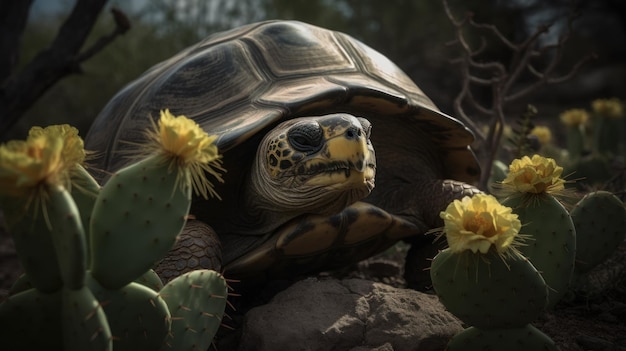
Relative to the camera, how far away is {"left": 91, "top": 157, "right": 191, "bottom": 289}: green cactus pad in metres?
1.46

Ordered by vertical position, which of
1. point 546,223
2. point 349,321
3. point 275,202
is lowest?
point 349,321

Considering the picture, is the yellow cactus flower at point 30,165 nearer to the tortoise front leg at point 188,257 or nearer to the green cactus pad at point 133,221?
the green cactus pad at point 133,221

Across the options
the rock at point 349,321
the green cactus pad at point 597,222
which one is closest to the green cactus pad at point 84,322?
the rock at point 349,321

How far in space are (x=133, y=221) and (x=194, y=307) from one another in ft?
1.35

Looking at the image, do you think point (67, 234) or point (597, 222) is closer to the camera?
point (67, 234)

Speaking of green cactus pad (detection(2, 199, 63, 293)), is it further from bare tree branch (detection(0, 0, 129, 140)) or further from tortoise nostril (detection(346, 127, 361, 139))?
bare tree branch (detection(0, 0, 129, 140))

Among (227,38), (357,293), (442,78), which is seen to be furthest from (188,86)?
(442,78)

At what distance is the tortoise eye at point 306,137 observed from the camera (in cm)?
226

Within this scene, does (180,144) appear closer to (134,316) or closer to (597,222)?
(134,316)

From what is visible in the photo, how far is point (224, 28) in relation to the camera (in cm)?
768

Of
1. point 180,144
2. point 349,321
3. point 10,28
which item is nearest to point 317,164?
point 349,321

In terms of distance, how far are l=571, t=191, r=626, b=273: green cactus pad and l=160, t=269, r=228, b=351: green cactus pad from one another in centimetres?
139

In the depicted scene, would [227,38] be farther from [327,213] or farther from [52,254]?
[52,254]

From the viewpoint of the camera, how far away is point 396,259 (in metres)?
3.81
